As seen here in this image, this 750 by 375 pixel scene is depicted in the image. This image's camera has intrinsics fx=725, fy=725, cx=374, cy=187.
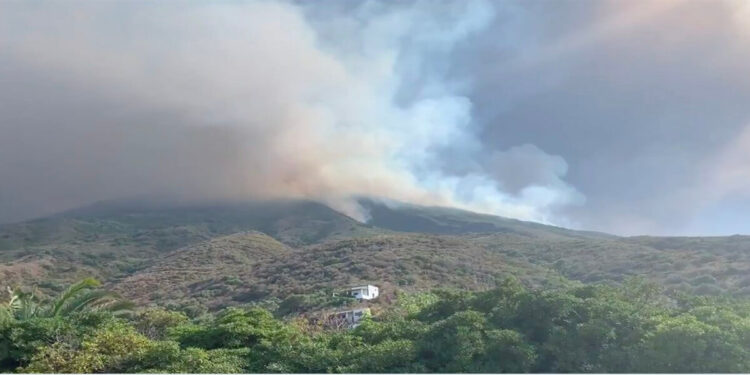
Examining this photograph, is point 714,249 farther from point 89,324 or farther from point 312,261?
point 89,324

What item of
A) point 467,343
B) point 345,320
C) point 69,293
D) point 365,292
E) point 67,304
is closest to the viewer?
point 467,343

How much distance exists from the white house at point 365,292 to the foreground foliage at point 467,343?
28422 mm

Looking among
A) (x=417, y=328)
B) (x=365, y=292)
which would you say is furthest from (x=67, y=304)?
(x=365, y=292)

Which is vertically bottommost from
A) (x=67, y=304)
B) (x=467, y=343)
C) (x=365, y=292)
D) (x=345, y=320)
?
(x=345, y=320)

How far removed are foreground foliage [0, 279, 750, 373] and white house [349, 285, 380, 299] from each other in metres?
28.4

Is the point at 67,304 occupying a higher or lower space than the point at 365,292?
lower

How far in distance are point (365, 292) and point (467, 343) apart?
32524 millimetres

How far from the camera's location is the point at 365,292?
46.0 meters

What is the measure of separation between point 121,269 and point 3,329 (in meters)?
63.8

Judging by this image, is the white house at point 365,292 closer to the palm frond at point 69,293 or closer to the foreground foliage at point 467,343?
the palm frond at point 69,293

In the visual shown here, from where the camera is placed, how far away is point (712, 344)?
13219 mm

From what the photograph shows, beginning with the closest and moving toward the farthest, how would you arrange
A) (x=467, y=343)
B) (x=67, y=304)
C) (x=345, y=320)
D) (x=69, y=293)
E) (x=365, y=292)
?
(x=467, y=343) → (x=69, y=293) → (x=67, y=304) → (x=345, y=320) → (x=365, y=292)

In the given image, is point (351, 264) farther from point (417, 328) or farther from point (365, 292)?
point (417, 328)

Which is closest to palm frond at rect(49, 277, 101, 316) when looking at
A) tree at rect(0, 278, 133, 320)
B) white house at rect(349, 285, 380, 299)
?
tree at rect(0, 278, 133, 320)
